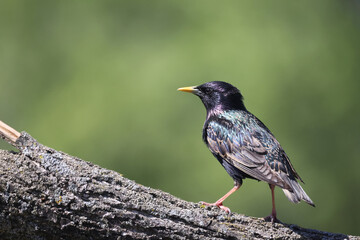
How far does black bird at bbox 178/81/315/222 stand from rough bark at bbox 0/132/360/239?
33.6 inches

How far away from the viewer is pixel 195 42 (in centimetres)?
1088

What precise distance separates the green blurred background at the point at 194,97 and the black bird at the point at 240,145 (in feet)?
12.2

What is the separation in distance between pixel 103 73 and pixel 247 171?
7267 millimetres

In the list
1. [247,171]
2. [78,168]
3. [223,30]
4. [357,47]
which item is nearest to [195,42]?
[223,30]

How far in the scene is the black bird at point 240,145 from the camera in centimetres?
460

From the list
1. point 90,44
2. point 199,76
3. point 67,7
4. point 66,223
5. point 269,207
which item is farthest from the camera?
point 67,7

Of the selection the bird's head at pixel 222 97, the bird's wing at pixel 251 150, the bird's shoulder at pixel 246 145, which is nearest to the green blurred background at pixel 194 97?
the bird's head at pixel 222 97

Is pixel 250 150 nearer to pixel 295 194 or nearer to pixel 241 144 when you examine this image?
pixel 241 144

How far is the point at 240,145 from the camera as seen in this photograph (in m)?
5.06

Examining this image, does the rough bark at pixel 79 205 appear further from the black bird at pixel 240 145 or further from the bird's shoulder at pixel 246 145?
the bird's shoulder at pixel 246 145

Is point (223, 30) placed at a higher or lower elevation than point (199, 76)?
higher

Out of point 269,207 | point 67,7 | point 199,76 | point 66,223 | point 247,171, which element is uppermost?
point 67,7

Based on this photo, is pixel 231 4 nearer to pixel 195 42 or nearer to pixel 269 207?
pixel 195 42

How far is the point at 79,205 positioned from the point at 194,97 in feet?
22.4
